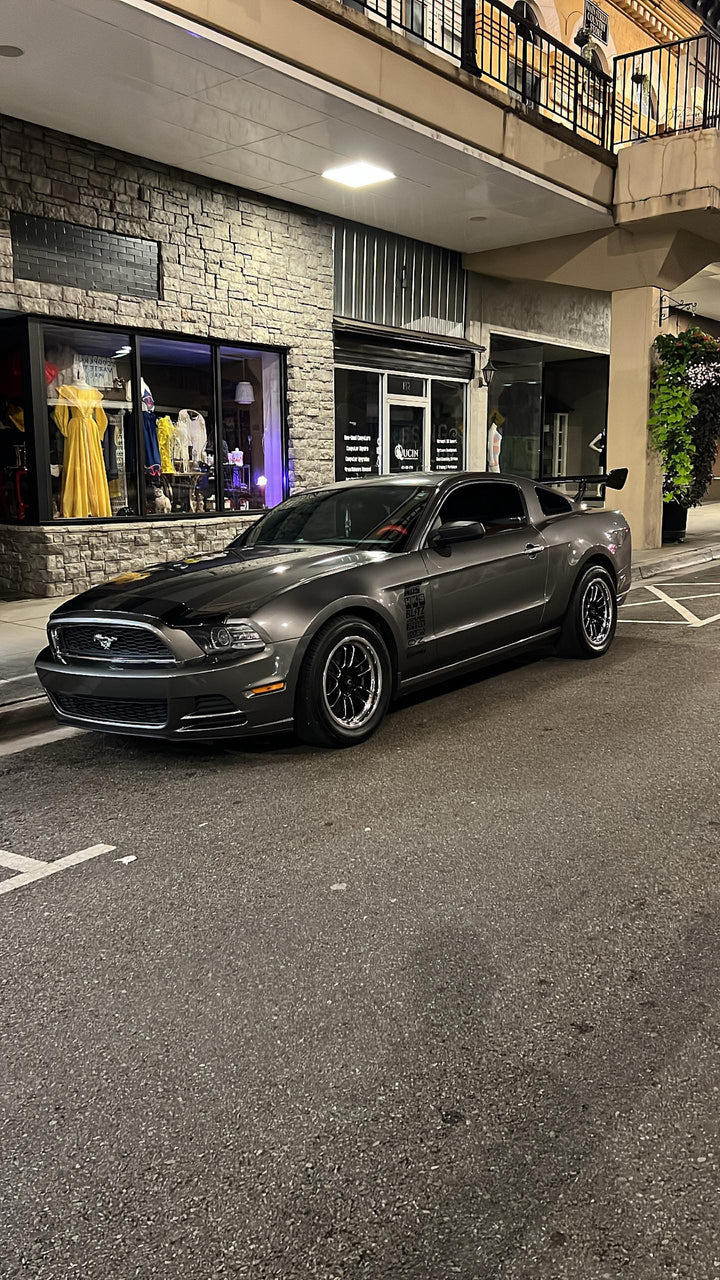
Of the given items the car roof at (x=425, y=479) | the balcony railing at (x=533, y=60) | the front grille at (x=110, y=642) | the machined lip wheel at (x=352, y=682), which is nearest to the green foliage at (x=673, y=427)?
the balcony railing at (x=533, y=60)

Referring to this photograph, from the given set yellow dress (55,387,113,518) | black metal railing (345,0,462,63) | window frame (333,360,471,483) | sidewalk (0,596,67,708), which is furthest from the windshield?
black metal railing (345,0,462,63)

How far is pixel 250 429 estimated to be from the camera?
45.9 ft

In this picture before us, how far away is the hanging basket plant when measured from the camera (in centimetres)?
1612

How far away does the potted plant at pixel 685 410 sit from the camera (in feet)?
52.9

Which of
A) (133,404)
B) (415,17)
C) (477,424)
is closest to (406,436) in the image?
(477,424)

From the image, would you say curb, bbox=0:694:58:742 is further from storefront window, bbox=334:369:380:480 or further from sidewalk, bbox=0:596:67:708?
storefront window, bbox=334:369:380:480

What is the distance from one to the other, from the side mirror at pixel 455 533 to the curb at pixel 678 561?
24.9 ft

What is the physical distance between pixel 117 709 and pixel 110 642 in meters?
0.37

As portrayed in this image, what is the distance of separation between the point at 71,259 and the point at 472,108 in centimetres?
484

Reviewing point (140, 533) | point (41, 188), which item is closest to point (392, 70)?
point (41, 188)

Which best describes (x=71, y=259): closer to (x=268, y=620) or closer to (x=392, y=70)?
(x=392, y=70)

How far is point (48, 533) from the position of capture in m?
11.3

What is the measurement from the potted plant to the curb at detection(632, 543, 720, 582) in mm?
1161

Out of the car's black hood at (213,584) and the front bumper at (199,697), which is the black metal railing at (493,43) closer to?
the car's black hood at (213,584)
